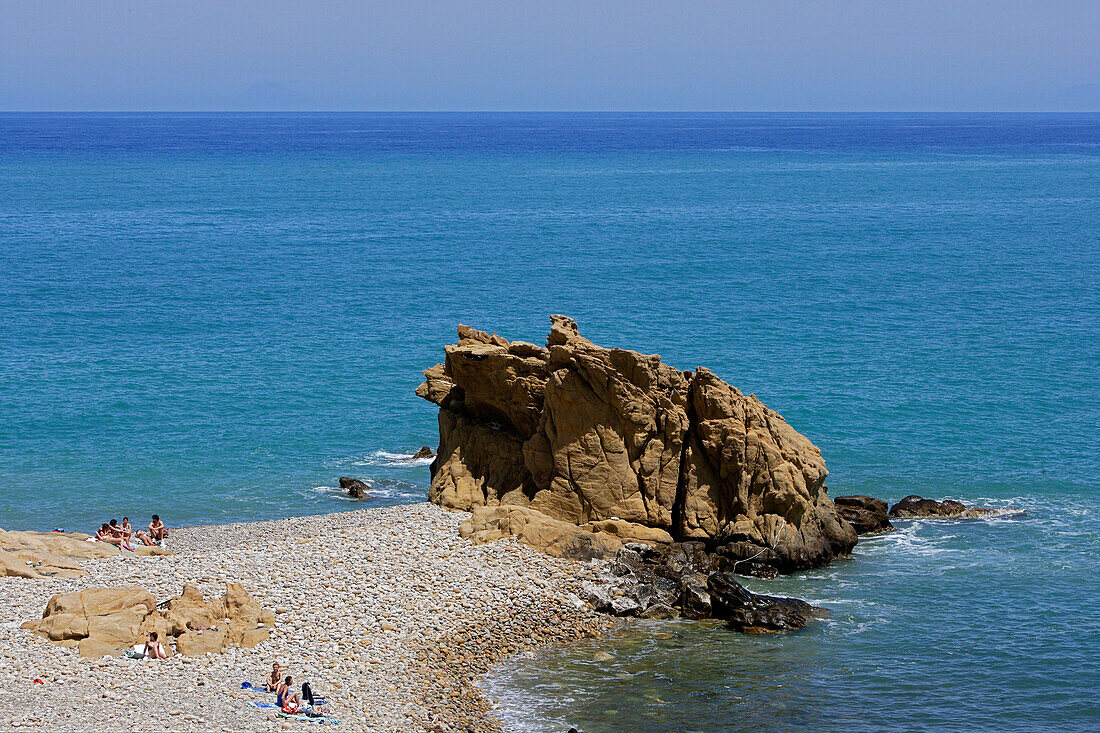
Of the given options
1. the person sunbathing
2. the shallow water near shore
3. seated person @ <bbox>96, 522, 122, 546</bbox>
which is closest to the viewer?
the person sunbathing

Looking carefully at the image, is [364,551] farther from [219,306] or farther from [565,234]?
[565,234]

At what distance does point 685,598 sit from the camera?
35125 millimetres

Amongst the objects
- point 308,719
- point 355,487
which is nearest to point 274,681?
point 308,719

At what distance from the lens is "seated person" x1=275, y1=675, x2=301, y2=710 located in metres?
26.2

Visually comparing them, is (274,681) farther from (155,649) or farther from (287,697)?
(155,649)

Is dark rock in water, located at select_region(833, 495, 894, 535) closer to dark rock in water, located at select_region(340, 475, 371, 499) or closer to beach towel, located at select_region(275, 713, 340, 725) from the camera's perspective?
dark rock in water, located at select_region(340, 475, 371, 499)

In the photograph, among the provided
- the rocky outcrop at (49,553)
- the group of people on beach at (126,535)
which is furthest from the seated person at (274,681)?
the group of people on beach at (126,535)

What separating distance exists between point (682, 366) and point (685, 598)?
2910 cm

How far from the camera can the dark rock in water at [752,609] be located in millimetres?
33781

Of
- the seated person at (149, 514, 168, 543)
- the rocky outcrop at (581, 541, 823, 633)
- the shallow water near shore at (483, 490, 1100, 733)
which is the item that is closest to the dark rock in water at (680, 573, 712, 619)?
the rocky outcrop at (581, 541, 823, 633)

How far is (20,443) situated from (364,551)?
25291 millimetres

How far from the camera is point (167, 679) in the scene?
27484 mm

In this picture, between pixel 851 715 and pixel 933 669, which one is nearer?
pixel 851 715

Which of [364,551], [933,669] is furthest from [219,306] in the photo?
[933,669]
